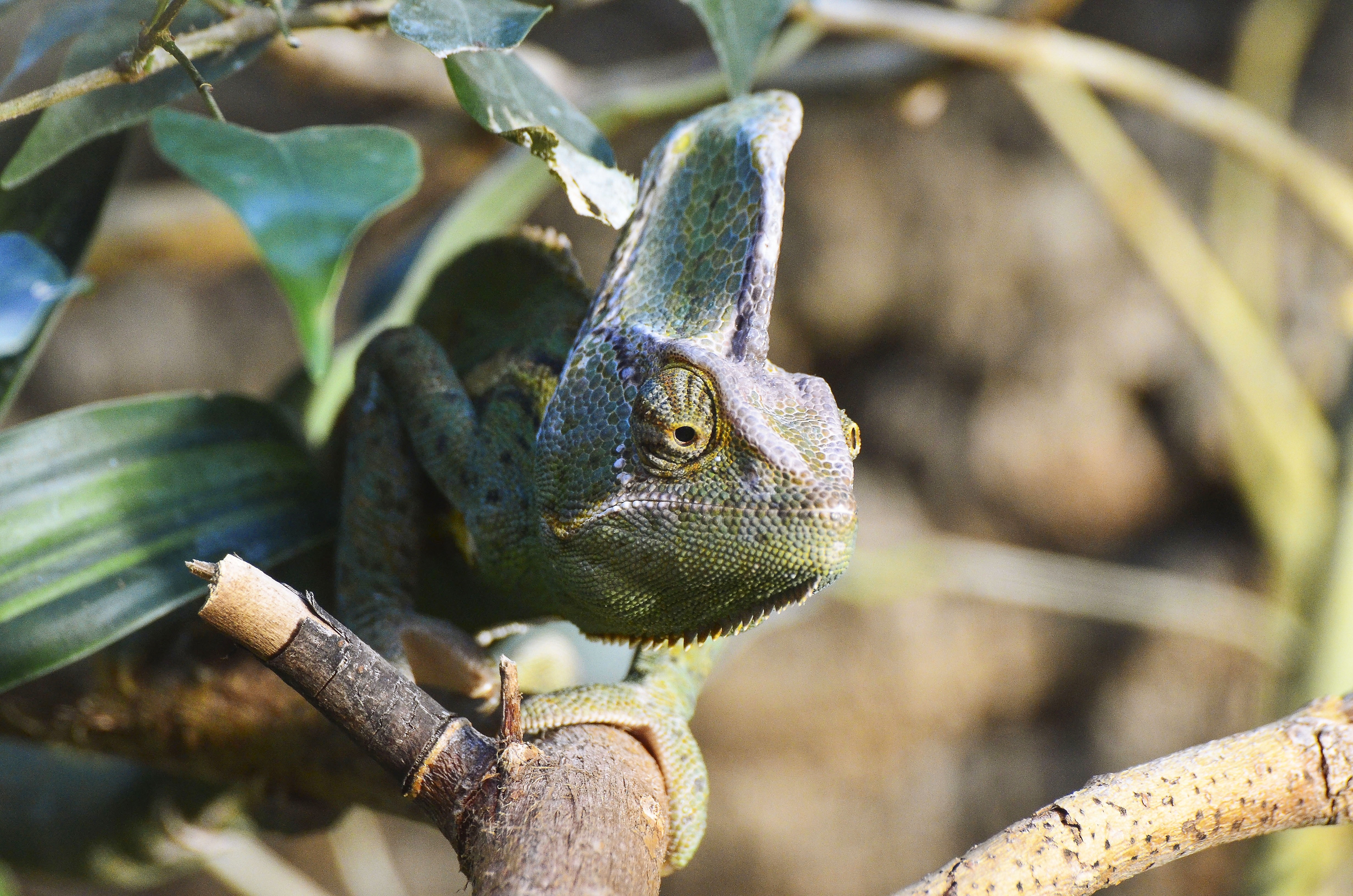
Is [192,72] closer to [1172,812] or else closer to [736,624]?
[736,624]

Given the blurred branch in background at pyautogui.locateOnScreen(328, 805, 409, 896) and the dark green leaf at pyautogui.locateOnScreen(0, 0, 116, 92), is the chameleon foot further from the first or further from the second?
the blurred branch in background at pyautogui.locateOnScreen(328, 805, 409, 896)

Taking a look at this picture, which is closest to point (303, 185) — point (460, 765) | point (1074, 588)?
point (460, 765)

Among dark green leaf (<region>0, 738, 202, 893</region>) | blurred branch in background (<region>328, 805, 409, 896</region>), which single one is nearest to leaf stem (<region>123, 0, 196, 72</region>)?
Result: dark green leaf (<region>0, 738, 202, 893</region>)

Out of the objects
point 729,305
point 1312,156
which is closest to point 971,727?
point 1312,156

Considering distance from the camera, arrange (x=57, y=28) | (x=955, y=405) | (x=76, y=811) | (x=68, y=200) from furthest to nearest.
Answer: (x=955, y=405) < (x=76, y=811) < (x=68, y=200) < (x=57, y=28)

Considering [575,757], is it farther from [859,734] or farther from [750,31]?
[859,734]

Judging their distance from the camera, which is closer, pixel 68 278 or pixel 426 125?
pixel 68 278
